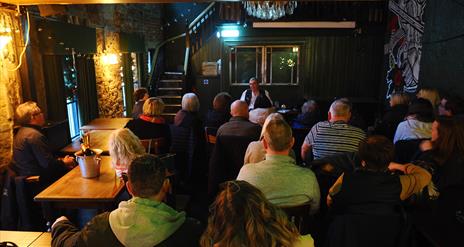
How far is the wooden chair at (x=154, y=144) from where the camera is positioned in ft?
13.4

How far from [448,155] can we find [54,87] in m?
4.73

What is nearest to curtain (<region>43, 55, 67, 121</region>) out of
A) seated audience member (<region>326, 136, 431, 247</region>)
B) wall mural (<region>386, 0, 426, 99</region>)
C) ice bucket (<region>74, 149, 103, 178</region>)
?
ice bucket (<region>74, 149, 103, 178</region>)

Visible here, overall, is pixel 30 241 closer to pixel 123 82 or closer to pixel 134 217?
pixel 134 217

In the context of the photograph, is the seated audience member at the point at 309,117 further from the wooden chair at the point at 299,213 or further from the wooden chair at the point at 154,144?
the wooden chair at the point at 299,213

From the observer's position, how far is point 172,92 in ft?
33.0

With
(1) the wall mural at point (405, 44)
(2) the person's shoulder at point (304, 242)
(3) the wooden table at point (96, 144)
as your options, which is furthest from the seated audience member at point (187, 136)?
(1) the wall mural at point (405, 44)

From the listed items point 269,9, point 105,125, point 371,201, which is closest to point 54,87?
point 105,125

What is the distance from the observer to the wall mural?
667cm

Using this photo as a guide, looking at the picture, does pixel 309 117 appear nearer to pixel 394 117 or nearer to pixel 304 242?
pixel 394 117

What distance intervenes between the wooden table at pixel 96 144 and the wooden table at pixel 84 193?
121cm

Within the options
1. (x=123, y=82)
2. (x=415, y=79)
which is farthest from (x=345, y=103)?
(x=123, y=82)

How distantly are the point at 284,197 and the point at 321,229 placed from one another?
0.83m

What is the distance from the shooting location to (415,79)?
6.76m

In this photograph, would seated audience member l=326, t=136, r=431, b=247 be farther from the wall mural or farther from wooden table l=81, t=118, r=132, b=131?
the wall mural
